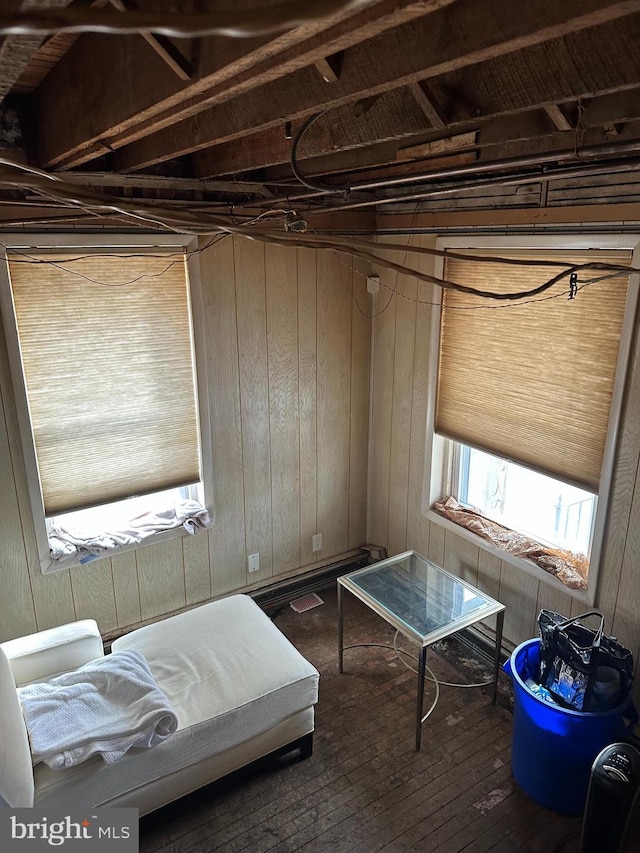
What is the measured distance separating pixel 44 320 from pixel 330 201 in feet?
5.15

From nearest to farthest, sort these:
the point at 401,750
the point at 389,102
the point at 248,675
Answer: the point at 389,102 → the point at 248,675 → the point at 401,750

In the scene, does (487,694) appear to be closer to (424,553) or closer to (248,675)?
(424,553)

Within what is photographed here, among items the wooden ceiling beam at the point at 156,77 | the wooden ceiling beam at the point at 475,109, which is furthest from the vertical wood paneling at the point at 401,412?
the wooden ceiling beam at the point at 156,77

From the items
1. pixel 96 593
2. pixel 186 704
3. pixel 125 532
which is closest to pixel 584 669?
pixel 186 704

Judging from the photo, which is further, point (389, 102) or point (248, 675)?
point (248, 675)

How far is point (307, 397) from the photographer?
3717 mm

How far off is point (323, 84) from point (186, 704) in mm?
2296

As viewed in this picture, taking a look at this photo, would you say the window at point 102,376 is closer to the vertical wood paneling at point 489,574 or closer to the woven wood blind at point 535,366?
the woven wood blind at point 535,366

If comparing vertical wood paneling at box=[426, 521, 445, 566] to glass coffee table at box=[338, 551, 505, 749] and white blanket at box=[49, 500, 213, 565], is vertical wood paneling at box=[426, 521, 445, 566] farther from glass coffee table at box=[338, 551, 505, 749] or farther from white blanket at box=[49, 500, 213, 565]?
white blanket at box=[49, 500, 213, 565]

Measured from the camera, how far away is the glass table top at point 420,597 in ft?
9.29

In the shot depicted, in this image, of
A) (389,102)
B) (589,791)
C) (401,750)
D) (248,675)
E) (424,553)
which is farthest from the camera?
(424,553)

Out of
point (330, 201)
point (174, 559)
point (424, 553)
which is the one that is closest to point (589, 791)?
point (424, 553)

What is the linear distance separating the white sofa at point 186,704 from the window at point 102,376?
2.01 ft

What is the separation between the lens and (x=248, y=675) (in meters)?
2.61
